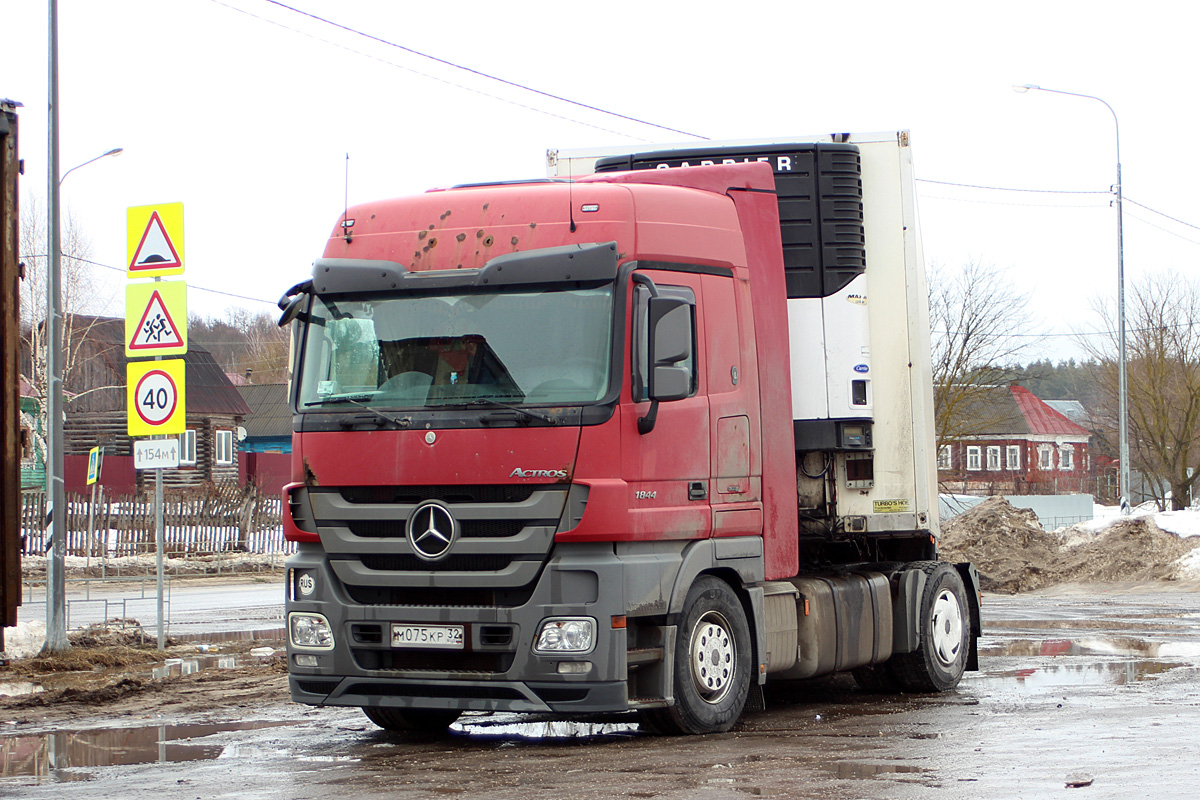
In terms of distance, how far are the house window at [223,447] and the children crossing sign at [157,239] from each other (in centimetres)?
4911

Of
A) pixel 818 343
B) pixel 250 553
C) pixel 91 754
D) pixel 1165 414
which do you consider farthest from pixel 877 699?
pixel 1165 414

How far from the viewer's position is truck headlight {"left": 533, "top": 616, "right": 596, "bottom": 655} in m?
7.94

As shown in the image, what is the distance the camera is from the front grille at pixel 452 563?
805 cm

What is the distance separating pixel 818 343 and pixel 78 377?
166 ft

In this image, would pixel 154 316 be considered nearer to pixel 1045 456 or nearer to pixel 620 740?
pixel 620 740

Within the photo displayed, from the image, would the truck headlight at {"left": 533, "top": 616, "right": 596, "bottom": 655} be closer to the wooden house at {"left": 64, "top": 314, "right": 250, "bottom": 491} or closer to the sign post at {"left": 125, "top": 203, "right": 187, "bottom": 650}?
the sign post at {"left": 125, "top": 203, "right": 187, "bottom": 650}

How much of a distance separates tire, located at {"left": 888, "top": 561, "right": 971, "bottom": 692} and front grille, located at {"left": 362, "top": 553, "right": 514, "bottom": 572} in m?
4.45

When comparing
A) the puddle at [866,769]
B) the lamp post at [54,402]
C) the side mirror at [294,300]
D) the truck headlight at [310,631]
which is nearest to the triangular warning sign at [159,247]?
the lamp post at [54,402]

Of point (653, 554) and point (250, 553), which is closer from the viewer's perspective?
point (653, 554)

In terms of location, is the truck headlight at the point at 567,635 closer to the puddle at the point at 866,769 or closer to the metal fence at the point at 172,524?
the puddle at the point at 866,769

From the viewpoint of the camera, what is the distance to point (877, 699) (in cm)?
1107

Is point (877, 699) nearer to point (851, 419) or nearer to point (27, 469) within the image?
point (851, 419)

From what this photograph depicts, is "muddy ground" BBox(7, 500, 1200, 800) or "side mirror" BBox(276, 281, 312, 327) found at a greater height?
"side mirror" BBox(276, 281, 312, 327)

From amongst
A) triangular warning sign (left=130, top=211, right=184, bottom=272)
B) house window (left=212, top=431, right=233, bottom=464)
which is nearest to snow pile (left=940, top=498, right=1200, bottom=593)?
triangular warning sign (left=130, top=211, right=184, bottom=272)
